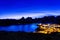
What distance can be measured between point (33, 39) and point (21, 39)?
164cm

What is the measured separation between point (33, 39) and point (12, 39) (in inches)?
109

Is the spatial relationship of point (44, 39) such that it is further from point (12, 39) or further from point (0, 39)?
Answer: point (0, 39)

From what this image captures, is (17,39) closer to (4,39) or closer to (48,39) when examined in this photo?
(4,39)

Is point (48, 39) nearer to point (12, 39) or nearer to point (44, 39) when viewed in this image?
point (44, 39)

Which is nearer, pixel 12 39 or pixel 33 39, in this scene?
pixel 12 39

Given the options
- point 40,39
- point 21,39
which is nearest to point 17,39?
point 21,39

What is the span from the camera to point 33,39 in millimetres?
18406

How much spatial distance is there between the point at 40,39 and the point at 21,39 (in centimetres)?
238

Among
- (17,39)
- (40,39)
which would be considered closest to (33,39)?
(40,39)

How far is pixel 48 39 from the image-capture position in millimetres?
17516

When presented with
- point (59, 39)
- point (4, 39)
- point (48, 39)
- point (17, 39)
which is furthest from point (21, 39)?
point (59, 39)

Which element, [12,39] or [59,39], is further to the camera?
[59,39]

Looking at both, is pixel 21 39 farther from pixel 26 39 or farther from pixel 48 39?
pixel 48 39

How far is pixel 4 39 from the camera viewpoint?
698 inches
